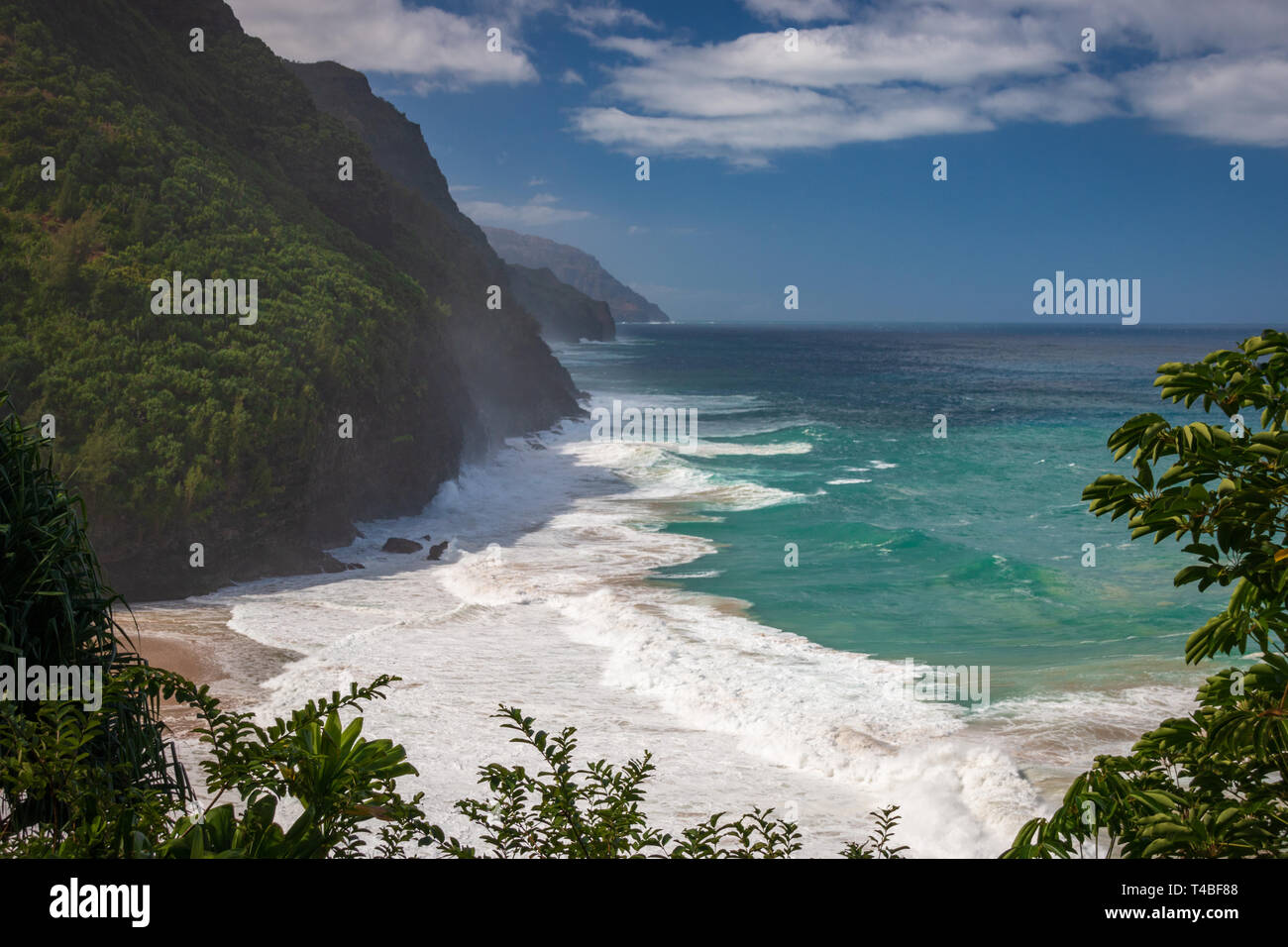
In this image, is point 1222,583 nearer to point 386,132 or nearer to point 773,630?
point 773,630

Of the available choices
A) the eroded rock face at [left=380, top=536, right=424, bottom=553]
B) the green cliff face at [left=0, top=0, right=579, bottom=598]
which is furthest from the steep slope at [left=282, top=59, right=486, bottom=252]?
the eroded rock face at [left=380, top=536, right=424, bottom=553]

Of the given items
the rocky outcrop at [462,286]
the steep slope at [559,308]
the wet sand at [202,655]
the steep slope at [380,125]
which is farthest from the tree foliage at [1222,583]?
the steep slope at [559,308]

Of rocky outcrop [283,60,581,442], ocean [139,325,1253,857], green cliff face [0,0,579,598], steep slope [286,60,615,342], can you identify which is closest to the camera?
ocean [139,325,1253,857]

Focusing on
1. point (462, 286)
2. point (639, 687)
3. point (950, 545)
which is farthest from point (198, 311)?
point (950, 545)

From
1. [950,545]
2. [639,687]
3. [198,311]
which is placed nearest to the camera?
[639,687]

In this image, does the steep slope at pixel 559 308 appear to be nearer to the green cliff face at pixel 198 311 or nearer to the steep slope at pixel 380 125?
the steep slope at pixel 380 125

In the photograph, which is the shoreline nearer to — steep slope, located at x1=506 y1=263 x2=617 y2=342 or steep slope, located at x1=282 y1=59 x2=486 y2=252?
steep slope, located at x1=282 y1=59 x2=486 y2=252

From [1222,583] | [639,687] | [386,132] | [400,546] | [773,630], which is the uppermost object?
[386,132]
